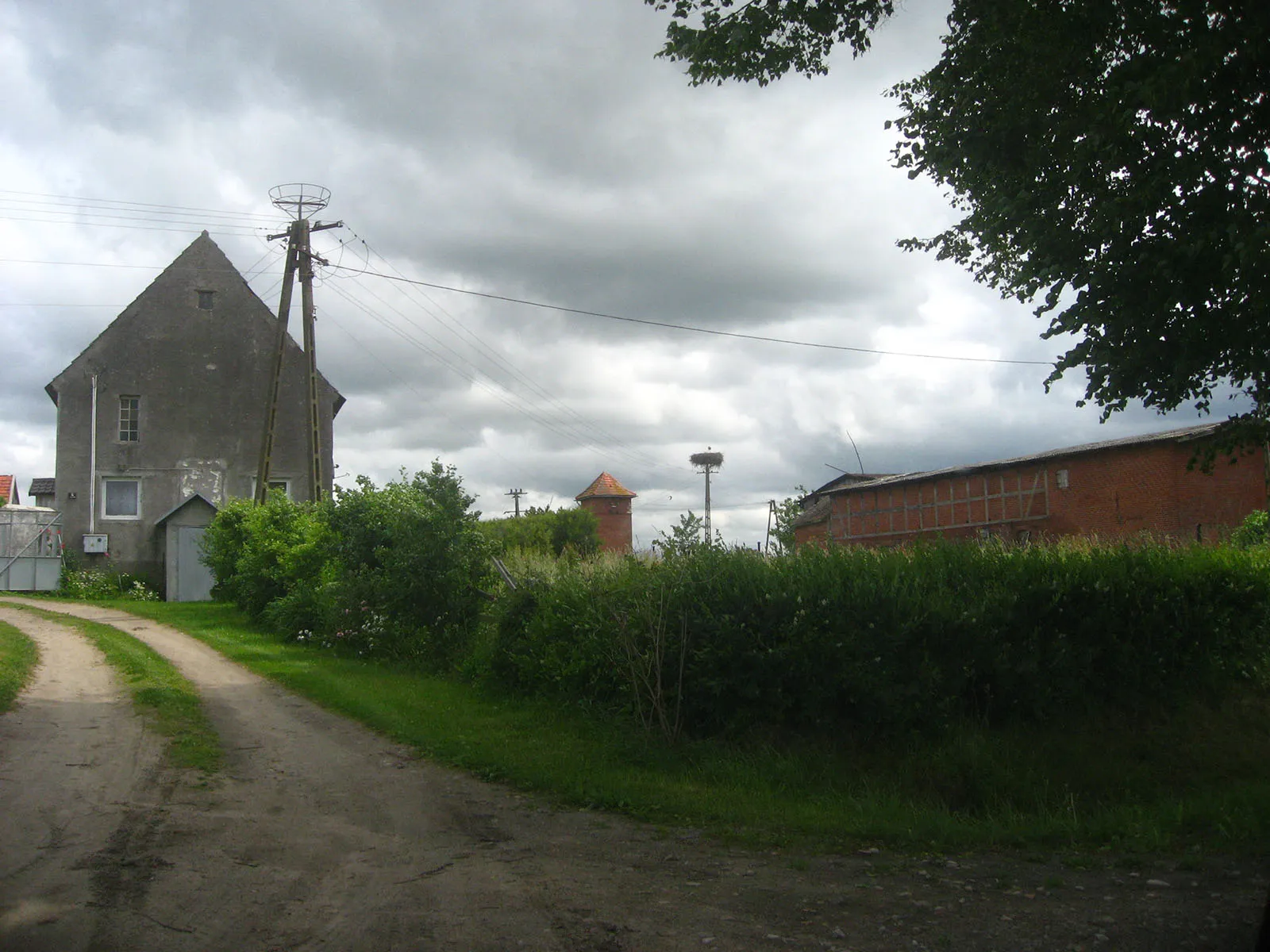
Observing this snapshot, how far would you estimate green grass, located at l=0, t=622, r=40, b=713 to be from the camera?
11.7m

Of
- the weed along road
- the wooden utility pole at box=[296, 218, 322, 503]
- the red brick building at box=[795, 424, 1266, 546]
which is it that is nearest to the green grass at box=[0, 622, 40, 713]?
the weed along road

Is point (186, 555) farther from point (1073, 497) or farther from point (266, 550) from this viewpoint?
point (1073, 497)

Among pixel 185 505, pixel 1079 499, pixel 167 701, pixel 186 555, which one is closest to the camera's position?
pixel 167 701

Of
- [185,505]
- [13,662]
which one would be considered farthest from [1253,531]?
[185,505]

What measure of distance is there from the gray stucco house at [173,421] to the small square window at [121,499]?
1.4 inches

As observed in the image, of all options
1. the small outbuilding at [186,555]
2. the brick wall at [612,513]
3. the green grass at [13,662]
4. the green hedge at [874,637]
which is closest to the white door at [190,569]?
the small outbuilding at [186,555]

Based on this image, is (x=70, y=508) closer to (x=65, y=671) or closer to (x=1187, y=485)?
(x=65, y=671)

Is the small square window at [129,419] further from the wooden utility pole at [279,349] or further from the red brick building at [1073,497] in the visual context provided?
the red brick building at [1073,497]

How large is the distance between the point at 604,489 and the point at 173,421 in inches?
1277

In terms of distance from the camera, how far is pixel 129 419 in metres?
34.2

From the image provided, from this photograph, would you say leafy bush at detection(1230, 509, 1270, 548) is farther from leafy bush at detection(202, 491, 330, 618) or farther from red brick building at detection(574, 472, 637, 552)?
red brick building at detection(574, 472, 637, 552)

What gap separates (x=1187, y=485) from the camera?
32625 mm

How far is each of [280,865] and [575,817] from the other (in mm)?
2565

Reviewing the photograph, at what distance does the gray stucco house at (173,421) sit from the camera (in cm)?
3300
